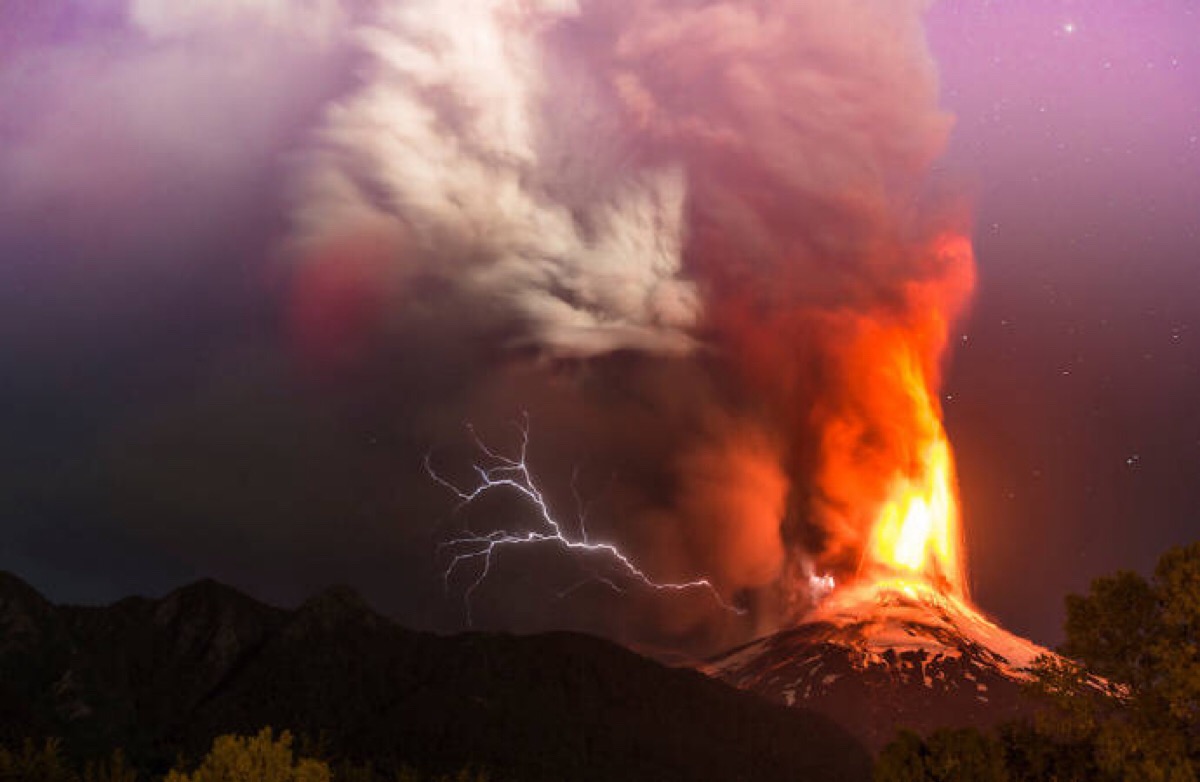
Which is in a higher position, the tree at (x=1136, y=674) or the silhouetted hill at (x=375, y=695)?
the silhouetted hill at (x=375, y=695)

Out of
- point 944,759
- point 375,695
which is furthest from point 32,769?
point 944,759

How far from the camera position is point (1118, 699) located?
3250 centimetres

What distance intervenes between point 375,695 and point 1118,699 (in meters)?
142

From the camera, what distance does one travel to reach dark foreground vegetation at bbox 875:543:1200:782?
30.9 metres

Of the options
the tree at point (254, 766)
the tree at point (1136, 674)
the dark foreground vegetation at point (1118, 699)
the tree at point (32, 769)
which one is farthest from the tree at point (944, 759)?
the tree at point (32, 769)

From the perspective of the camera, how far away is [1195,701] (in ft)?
102

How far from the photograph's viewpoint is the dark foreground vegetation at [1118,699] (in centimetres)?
3088

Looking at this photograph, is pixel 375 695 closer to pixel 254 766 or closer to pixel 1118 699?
pixel 254 766

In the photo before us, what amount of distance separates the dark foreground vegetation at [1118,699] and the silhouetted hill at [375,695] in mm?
100751

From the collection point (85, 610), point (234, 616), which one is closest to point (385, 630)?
point (234, 616)

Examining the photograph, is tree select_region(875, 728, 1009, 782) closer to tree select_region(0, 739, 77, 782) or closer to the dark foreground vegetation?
the dark foreground vegetation

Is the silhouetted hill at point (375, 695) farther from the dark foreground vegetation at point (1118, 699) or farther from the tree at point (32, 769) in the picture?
the dark foreground vegetation at point (1118, 699)

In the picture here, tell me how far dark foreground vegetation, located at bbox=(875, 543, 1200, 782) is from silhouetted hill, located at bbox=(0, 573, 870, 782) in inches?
3967

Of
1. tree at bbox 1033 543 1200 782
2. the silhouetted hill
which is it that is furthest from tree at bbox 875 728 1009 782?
the silhouetted hill
